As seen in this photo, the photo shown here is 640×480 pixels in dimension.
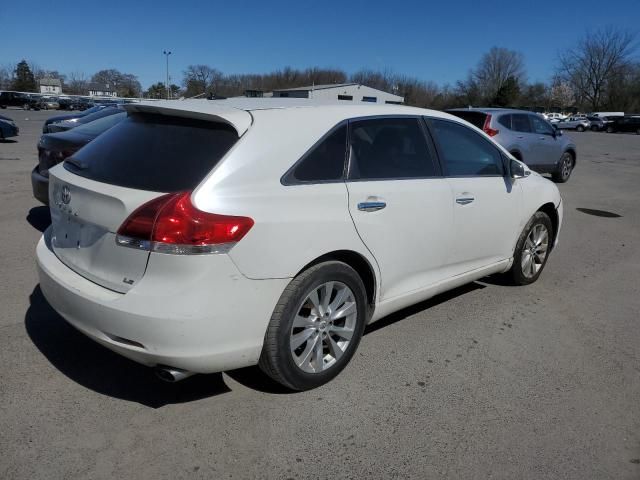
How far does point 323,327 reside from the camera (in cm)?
300

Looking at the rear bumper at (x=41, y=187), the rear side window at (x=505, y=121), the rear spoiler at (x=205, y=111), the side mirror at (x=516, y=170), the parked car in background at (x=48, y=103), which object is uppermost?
the rear spoiler at (x=205, y=111)

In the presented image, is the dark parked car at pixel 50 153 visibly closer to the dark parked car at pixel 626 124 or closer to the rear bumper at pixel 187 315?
the rear bumper at pixel 187 315

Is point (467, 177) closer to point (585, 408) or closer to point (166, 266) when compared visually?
point (585, 408)

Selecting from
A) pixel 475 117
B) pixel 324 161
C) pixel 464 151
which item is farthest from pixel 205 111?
pixel 475 117

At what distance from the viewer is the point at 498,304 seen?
454cm

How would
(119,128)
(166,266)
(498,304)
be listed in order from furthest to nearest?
(498,304) < (119,128) < (166,266)

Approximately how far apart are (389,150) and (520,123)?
9.45m

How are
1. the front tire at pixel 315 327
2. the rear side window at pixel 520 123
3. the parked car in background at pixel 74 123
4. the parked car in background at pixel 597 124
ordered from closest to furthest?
the front tire at pixel 315 327
the parked car in background at pixel 74 123
the rear side window at pixel 520 123
the parked car in background at pixel 597 124

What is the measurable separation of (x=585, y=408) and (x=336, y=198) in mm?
1878

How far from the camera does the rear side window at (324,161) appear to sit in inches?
112

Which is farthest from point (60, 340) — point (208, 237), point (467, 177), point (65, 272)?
point (467, 177)

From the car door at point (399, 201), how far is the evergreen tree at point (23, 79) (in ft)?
318

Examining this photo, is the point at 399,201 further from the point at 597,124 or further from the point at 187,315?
the point at 597,124

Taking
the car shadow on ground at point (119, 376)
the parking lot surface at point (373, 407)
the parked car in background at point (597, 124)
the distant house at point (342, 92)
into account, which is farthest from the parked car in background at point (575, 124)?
the car shadow on ground at point (119, 376)
